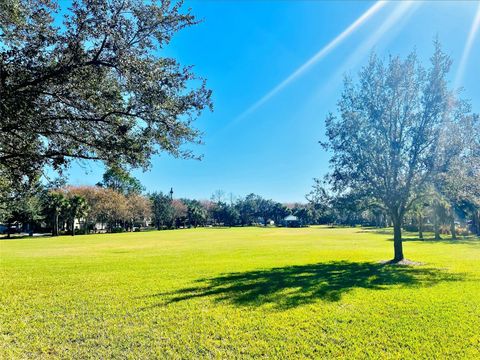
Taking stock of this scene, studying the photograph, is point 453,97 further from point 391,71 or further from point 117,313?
point 117,313

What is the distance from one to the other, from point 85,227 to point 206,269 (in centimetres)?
6720

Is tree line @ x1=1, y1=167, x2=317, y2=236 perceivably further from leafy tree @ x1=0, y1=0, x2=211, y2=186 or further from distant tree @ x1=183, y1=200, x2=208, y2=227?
leafy tree @ x1=0, y1=0, x2=211, y2=186

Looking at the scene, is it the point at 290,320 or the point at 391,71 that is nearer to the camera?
the point at 290,320

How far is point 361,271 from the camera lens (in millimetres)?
15156

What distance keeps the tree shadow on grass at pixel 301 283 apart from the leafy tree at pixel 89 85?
5299 mm

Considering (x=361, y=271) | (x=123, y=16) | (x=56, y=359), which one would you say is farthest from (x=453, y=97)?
(x=56, y=359)

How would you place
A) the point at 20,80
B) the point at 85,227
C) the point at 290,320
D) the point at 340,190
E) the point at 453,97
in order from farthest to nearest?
the point at 85,227 → the point at 340,190 → the point at 453,97 → the point at 290,320 → the point at 20,80

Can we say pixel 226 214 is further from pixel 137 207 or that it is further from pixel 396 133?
pixel 396 133

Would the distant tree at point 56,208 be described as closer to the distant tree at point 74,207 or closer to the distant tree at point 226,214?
the distant tree at point 74,207

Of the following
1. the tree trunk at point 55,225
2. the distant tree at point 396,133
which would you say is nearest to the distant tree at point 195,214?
the tree trunk at point 55,225

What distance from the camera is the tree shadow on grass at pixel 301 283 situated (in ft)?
32.3

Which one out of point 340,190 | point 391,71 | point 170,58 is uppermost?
point 391,71

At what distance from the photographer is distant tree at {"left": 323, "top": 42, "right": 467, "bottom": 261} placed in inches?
673

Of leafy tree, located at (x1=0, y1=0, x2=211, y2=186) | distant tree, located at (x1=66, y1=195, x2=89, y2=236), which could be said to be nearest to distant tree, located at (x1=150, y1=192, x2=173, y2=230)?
distant tree, located at (x1=66, y1=195, x2=89, y2=236)
